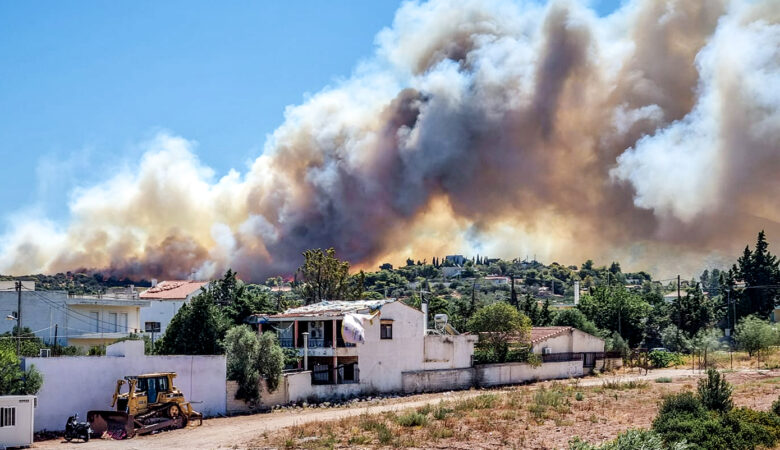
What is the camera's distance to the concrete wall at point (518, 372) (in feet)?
184

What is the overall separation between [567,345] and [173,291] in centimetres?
3940

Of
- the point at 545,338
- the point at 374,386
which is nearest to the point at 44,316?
the point at 374,386

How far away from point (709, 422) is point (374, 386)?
24.6m

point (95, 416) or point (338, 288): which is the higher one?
point (338, 288)

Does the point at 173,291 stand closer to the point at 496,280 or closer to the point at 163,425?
the point at 163,425

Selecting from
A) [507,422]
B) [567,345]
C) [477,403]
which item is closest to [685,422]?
[507,422]

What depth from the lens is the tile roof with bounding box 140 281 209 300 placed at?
79.3 metres

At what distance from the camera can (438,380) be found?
53.7 metres

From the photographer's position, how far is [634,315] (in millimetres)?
79688

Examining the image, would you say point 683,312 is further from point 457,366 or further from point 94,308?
point 94,308

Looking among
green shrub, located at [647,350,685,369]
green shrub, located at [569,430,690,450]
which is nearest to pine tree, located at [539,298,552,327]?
green shrub, located at [647,350,685,369]

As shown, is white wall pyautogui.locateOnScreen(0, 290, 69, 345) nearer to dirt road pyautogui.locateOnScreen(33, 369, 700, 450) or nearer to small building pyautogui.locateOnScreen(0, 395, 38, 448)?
dirt road pyautogui.locateOnScreen(33, 369, 700, 450)

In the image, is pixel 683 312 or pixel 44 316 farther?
pixel 683 312

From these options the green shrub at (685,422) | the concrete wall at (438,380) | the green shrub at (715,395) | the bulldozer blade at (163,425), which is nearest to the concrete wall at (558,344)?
the concrete wall at (438,380)
